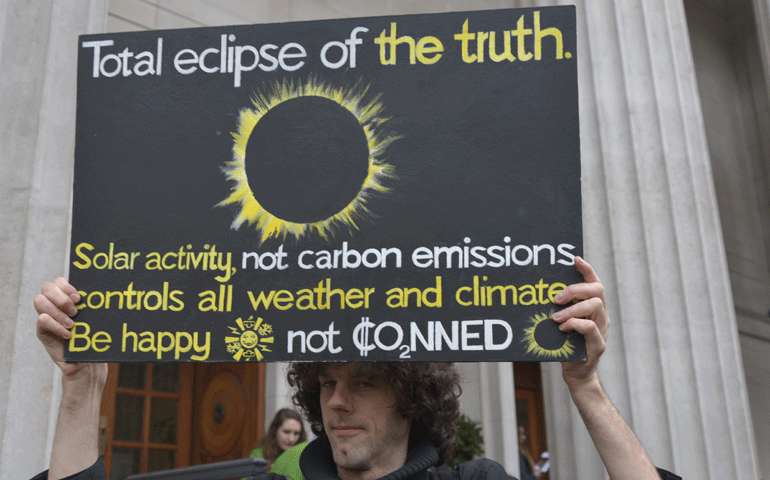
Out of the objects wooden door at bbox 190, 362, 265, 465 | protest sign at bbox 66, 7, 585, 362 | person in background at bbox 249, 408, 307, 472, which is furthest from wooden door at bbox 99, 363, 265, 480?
protest sign at bbox 66, 7, 585, 362

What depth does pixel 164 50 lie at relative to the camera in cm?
201

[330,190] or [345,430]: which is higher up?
[330,190]

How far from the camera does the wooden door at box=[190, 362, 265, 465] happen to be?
6480 mm

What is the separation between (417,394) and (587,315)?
1.68ft

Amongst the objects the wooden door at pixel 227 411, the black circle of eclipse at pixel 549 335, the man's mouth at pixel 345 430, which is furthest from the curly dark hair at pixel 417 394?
the wooden door at pixel 227 411

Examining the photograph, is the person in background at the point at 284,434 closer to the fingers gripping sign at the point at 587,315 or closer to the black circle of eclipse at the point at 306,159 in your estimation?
the black circle of eclipse at the point at 306,159

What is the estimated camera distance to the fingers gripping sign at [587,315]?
1.67m

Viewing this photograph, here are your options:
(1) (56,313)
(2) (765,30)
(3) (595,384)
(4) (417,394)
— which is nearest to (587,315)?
(3) (595,384)

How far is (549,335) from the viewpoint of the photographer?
5.58 feet

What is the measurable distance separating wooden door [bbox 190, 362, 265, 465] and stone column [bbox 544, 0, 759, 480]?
264cm

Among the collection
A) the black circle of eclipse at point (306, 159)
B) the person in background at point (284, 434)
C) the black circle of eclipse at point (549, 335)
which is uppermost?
Answer: the black circle of eclipse at point (306, 159)

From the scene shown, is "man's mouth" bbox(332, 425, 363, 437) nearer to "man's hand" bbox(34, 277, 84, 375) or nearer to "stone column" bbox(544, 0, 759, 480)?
"man's hand" bbox(34, 277, 84, 375)

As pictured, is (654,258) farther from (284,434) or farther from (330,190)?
(330,190)

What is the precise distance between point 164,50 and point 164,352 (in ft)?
2.76
